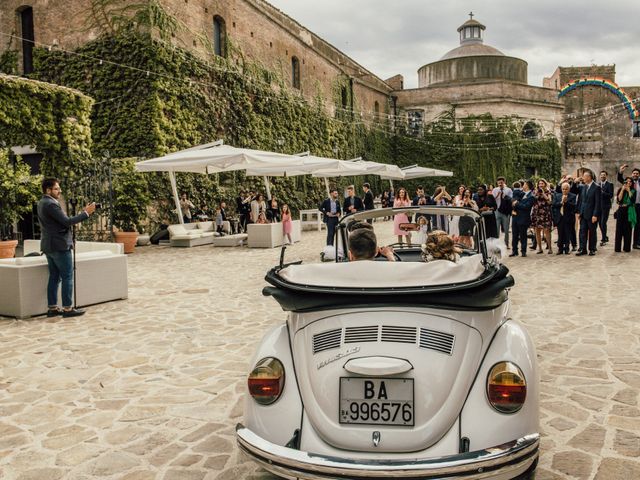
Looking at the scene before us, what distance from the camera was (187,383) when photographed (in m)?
4.71

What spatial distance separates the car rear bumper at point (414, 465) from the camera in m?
2.35

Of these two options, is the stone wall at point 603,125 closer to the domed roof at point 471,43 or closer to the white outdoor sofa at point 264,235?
the domed roof at point 471,43

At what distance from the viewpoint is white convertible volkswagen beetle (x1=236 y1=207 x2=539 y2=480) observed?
2.49 m

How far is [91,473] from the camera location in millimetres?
3211

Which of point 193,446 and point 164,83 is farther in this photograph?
point 164,83

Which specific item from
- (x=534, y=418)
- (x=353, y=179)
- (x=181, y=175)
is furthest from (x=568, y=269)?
(x=353, y=179)

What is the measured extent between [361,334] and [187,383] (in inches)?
98.6

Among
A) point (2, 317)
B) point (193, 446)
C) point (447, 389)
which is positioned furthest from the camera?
point (2, 317)

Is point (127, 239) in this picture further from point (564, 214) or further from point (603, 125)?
point (603, 125)

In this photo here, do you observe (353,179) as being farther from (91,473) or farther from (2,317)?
(91,473)

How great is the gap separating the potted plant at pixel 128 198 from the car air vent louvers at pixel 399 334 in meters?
13.8

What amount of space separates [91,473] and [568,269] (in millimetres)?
9536

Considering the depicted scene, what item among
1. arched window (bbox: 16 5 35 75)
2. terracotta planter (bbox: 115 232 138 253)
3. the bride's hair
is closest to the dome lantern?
arched window (bbox: 16 5 35 75)

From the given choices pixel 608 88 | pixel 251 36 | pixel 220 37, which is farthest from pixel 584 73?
pixel 220 37
